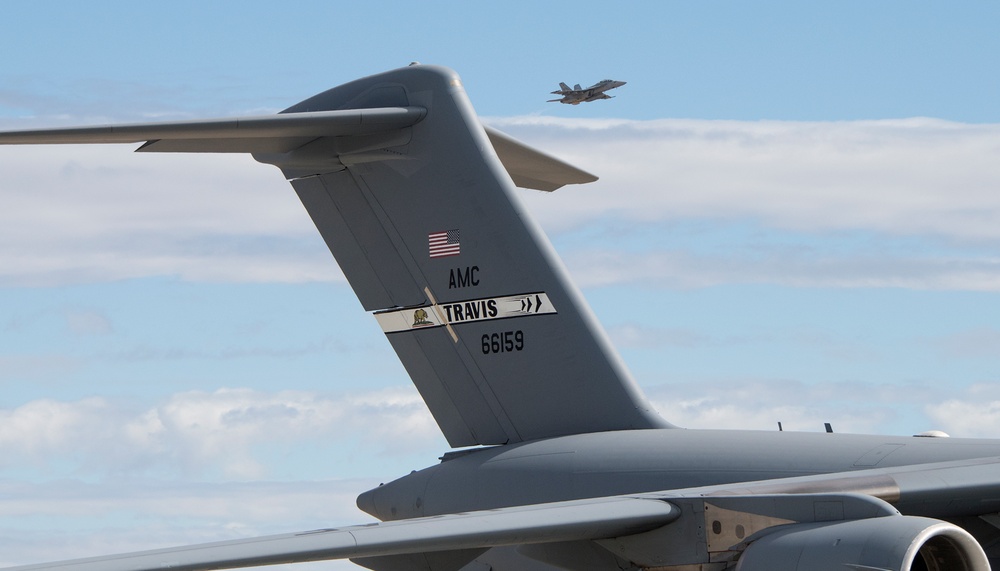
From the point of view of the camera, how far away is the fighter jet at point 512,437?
6.95 metres

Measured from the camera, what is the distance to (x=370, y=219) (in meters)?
11.3

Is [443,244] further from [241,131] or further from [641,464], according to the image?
[641,464]

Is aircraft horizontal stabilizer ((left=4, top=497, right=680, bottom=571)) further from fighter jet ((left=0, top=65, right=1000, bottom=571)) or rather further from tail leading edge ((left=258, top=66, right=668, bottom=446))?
tail leading edge ((left=258, top=66, right=668, bottom=446))

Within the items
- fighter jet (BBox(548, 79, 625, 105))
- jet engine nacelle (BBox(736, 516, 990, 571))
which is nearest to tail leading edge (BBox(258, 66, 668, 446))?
jet engine nacelle (BBox(736, 516, 990, 571))

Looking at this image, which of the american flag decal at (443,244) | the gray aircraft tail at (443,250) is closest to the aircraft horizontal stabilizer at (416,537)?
the gray aircraft tail at (443,250)

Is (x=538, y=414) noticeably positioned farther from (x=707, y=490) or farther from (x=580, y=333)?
(x=707, y=490)

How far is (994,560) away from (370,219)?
574 cm

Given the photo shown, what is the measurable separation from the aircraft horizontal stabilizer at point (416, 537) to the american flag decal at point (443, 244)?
365 cm

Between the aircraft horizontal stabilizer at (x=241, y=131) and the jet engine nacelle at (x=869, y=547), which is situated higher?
the aircraft horizontal stabilizer at (x=241, y=131)

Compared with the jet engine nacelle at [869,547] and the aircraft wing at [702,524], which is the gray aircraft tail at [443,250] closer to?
the aircraft wing at [702,524]

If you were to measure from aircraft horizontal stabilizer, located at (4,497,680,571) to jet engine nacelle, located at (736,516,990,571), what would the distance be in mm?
611

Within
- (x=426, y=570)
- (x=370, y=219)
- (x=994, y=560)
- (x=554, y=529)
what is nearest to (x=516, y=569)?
(x=426, y=570)

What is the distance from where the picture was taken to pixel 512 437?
10508mm

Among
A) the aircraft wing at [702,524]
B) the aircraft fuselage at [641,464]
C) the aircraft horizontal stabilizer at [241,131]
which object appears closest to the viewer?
the aircraft wing at [702,524]
